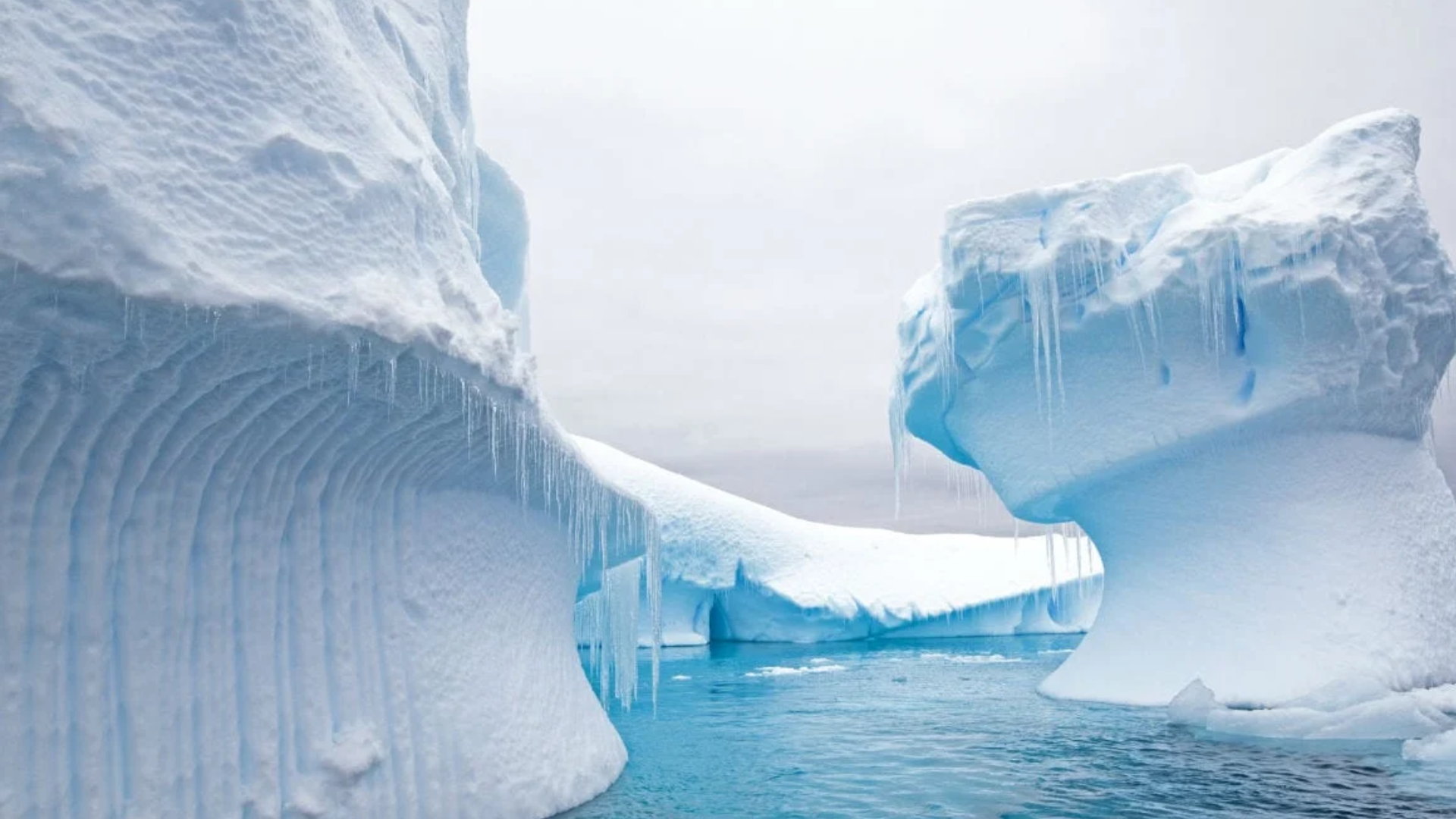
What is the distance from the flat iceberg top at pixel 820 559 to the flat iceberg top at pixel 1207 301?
9.77 metres

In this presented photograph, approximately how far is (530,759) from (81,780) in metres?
2.40

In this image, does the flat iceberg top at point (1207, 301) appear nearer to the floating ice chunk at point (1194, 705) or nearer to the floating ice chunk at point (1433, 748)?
the floating ice chunk at point (1194, 705)

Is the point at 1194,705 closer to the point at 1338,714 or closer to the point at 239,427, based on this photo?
the point at 1338,714

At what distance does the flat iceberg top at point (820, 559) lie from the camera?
2283 centimetres

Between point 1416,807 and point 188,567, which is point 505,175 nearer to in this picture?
point 188,567

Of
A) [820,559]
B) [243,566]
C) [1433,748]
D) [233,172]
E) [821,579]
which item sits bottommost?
[1433,748]

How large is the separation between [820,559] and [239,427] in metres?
22.2

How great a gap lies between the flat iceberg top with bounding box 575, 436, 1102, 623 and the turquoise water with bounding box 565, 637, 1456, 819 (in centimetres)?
1007

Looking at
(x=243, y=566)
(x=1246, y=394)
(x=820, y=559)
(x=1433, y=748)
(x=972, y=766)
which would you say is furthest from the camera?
(x=820, y=559)

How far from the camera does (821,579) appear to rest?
24.9 m

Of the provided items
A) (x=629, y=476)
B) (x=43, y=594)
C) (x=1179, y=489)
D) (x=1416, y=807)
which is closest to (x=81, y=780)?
(x=43, y=594)

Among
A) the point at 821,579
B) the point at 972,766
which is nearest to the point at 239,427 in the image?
the point at 972,766

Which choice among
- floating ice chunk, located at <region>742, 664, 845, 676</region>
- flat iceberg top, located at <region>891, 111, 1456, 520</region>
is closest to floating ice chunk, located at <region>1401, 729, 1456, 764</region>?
flat iceberg top, located at <region>891, 111, 1456, 520</region>

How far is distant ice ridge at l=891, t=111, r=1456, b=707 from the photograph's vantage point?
9.92m
